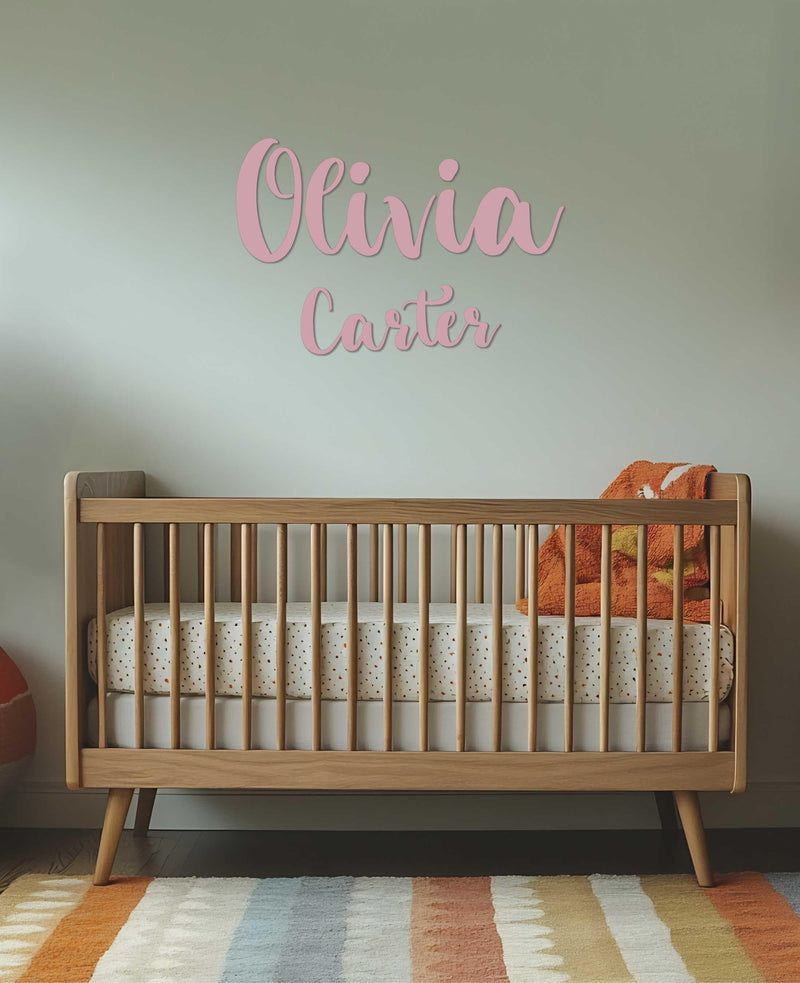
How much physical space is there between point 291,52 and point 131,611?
1.33m

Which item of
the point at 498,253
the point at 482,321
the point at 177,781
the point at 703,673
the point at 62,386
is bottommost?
the point at 177,781

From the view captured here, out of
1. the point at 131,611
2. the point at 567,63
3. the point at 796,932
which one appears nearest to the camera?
the point at 796,932

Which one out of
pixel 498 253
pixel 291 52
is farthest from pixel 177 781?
pixel 291 52

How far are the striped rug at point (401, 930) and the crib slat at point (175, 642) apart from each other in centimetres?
32

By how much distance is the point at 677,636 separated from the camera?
1847 mm

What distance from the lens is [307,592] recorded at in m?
2.38

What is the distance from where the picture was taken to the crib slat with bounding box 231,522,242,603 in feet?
7.72

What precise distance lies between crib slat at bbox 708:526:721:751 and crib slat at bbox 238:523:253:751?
84 centimetres

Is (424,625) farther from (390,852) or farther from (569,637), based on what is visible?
(390,852)

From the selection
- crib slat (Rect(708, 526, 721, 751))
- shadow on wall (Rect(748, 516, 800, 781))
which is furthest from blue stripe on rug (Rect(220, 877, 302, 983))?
shadow on wall (Rect(748, 516, 800, 781))

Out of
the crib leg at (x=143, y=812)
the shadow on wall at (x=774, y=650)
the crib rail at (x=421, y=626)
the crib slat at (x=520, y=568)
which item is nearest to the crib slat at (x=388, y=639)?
the crib rail at (x=421, y=626)

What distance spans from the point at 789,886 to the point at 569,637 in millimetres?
661

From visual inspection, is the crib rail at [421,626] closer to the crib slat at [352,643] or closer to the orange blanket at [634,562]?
the crib slat at [352,643]

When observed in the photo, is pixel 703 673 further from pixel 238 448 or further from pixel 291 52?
pixel 291 52
